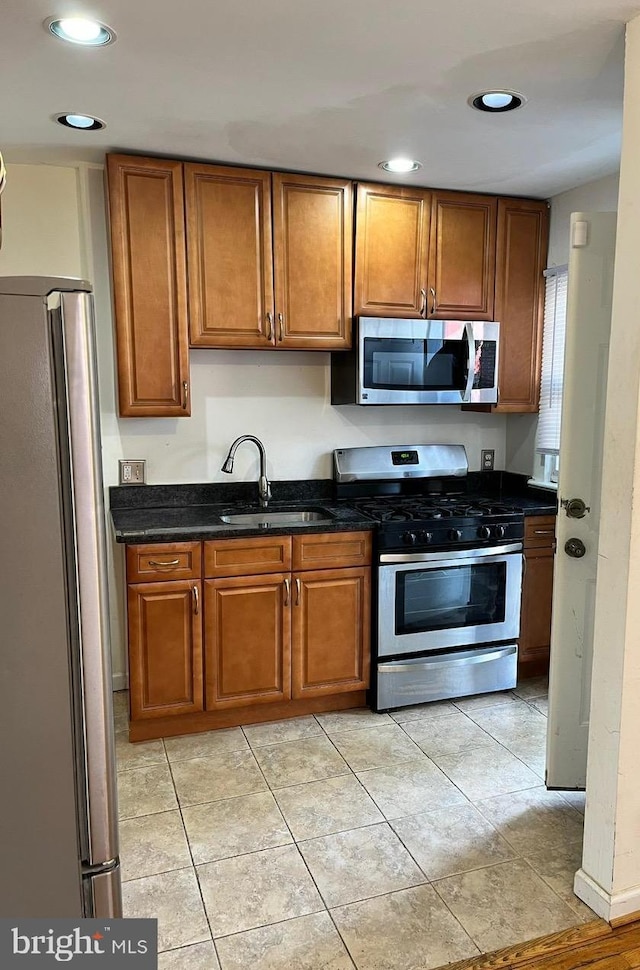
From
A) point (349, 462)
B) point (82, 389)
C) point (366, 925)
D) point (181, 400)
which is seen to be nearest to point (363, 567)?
point (349, 462)

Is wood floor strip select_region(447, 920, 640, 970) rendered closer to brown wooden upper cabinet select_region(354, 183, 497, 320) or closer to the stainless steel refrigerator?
the stainless steel refrigerator

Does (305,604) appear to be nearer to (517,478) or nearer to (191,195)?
(517,478)

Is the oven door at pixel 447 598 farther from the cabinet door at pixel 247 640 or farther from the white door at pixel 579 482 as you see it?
the white door at pixel 579 482

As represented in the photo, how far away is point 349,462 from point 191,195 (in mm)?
1478

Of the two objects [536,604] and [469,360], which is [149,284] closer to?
[469,360]

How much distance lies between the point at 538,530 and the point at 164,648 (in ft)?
6.09

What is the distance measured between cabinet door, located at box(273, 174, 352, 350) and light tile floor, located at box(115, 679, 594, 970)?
179cm

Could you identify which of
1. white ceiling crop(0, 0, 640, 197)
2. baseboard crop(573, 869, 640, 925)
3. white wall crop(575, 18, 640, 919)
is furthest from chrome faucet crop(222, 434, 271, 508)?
baseboard crop(573, 869, 640, 925)

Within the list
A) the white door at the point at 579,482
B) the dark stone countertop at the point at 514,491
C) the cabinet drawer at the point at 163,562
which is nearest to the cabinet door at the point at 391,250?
the dark stone countertop at the point at 514,491

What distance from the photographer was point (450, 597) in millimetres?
3236

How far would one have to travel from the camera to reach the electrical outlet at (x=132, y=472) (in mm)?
3287

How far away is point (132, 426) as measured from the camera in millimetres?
3287

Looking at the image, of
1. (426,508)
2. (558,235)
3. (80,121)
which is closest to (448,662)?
(426,508)

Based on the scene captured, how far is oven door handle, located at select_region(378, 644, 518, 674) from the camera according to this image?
3.16 metres
